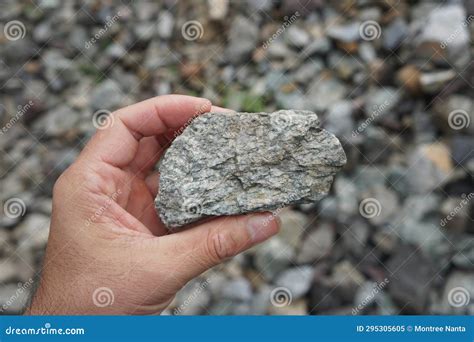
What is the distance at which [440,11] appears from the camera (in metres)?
4.63

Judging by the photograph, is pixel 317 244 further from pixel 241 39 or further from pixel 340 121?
pixel 241 39

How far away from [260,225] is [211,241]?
0.91ft

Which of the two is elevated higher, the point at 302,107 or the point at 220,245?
the point at 302,107

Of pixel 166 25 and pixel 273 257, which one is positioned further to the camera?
pixel 166 25

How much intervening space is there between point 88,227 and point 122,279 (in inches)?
13.3

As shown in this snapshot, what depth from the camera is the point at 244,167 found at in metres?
3.08

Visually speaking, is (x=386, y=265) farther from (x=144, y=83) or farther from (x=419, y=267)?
(x=144, y=83)

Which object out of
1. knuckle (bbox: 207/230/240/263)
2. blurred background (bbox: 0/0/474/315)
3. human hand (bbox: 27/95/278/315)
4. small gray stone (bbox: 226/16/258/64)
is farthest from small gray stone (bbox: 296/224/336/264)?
small gray stone (bbox: 226/16/258/64)

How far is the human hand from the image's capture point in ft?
9.91

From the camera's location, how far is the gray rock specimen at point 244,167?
307 centimetres

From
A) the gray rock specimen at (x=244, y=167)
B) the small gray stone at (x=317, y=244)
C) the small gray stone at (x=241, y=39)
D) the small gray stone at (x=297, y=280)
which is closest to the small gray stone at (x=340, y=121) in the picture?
the small gray stone at (x=317, y=244)

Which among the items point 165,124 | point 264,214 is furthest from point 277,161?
point 165,124

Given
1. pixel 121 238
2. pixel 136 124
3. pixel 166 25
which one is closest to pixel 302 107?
pixel 166 25

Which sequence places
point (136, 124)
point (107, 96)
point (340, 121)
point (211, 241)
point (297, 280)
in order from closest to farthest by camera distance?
point (211, 241) → point (136, 124) → point (297, 280) → point (340, 121) → point (107, 96)
